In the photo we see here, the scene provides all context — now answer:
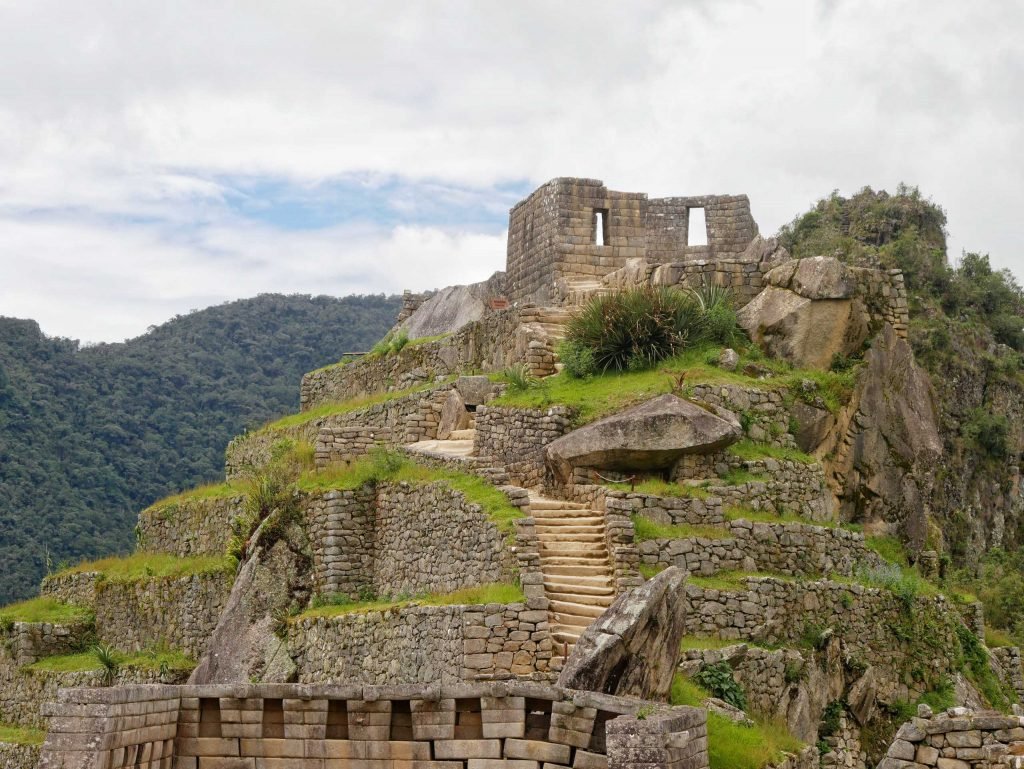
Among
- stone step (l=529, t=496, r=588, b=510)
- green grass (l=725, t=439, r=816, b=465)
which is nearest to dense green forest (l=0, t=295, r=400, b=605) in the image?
stone step (l=529, t=496, r=588, b=510)

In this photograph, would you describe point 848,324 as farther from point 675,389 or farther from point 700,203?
point 700,203

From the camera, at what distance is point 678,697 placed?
61.3 ft

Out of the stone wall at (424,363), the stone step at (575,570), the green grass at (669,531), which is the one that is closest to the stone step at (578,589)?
the stone step at (575,570)

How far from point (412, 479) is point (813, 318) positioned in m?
7.11

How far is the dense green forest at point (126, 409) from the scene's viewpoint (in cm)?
4903

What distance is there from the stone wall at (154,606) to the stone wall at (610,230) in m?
8.16

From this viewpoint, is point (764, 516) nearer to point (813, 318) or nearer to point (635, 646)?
point (813, 318)

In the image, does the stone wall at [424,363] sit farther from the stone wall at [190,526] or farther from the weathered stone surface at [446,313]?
the stone wall at [190,526]

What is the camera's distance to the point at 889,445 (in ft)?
86.7

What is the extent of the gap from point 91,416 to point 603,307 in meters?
34.3

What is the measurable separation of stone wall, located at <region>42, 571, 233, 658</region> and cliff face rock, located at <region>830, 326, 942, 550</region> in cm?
1058

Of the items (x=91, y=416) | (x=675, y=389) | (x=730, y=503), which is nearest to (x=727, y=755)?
(x=730, y=503)

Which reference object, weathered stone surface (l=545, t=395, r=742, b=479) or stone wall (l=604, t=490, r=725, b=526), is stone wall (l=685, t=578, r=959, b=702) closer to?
stone wall (l=604, t=490, r=725, b=526)

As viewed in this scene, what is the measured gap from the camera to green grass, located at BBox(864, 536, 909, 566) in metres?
25.0
